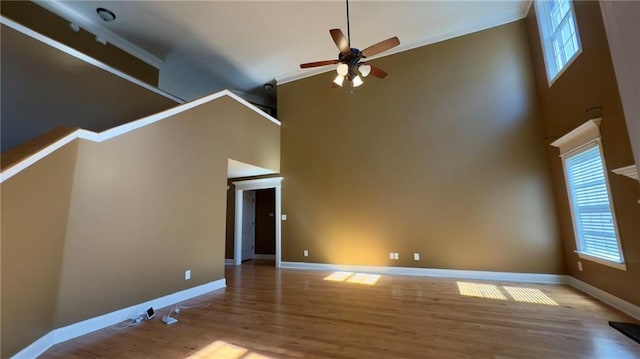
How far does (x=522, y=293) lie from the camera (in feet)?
12.4

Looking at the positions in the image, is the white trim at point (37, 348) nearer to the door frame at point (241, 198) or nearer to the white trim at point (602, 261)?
the door frame at point (241, 198)

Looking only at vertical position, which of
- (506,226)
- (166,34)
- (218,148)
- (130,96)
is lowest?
(506,226)

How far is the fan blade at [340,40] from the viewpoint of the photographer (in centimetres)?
284

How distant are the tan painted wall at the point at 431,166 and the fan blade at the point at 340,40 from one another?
276 cm

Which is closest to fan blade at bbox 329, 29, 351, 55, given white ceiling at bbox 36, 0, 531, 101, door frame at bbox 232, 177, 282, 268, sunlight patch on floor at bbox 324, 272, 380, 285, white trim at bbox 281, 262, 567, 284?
white ceiling at bbox 36, 0, 531, 101

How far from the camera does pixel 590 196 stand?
11.5ft

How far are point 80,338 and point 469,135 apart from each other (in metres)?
6.18

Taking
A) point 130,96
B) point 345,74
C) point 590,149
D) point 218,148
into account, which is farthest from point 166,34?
point 590,149

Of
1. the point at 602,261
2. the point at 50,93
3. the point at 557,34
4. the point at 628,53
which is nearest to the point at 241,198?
the point at 50,93

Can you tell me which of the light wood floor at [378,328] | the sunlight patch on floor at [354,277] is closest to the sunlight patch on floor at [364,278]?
the sunlight patch on floor at [354,277]

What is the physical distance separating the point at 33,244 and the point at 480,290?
5.31 meters

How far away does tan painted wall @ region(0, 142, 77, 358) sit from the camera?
6.61 ft

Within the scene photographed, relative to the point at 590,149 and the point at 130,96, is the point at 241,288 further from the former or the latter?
the point at 590,149

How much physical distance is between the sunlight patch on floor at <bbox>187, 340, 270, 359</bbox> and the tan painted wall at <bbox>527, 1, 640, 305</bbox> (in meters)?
3.96
